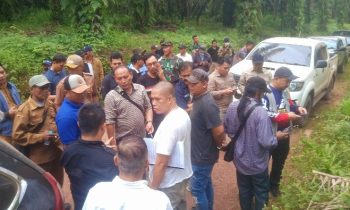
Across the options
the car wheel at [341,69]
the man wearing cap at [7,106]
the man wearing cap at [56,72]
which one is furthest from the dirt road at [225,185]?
the car wheel at [341,69]

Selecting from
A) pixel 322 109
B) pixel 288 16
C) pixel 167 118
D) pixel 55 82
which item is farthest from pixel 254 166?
pixel 288 16

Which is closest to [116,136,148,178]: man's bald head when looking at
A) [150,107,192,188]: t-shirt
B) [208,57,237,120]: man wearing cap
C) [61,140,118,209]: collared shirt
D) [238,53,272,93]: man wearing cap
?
[61,140,118,209]: collared shirt

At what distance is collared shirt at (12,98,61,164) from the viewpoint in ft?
14.0

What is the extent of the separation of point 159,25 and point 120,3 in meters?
3.15

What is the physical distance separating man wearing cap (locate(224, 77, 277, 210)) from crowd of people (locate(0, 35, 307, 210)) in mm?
11

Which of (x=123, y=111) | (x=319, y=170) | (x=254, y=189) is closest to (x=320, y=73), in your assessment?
(x=254, y=189)

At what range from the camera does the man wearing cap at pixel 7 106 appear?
4703 mm

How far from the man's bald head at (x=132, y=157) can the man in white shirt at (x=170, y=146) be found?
0.79 m

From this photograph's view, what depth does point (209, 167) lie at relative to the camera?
177 inches

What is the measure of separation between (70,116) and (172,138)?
47.9 inches

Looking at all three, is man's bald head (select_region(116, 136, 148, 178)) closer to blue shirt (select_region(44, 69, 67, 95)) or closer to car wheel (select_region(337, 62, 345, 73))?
blue shirt (select_region(44, 69, 67, 95))

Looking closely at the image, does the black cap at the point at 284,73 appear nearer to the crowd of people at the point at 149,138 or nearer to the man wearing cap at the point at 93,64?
the crowd of people at the point at 149,138

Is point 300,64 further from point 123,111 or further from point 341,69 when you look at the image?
point 341,69

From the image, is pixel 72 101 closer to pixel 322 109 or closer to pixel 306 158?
pixel 306 158
